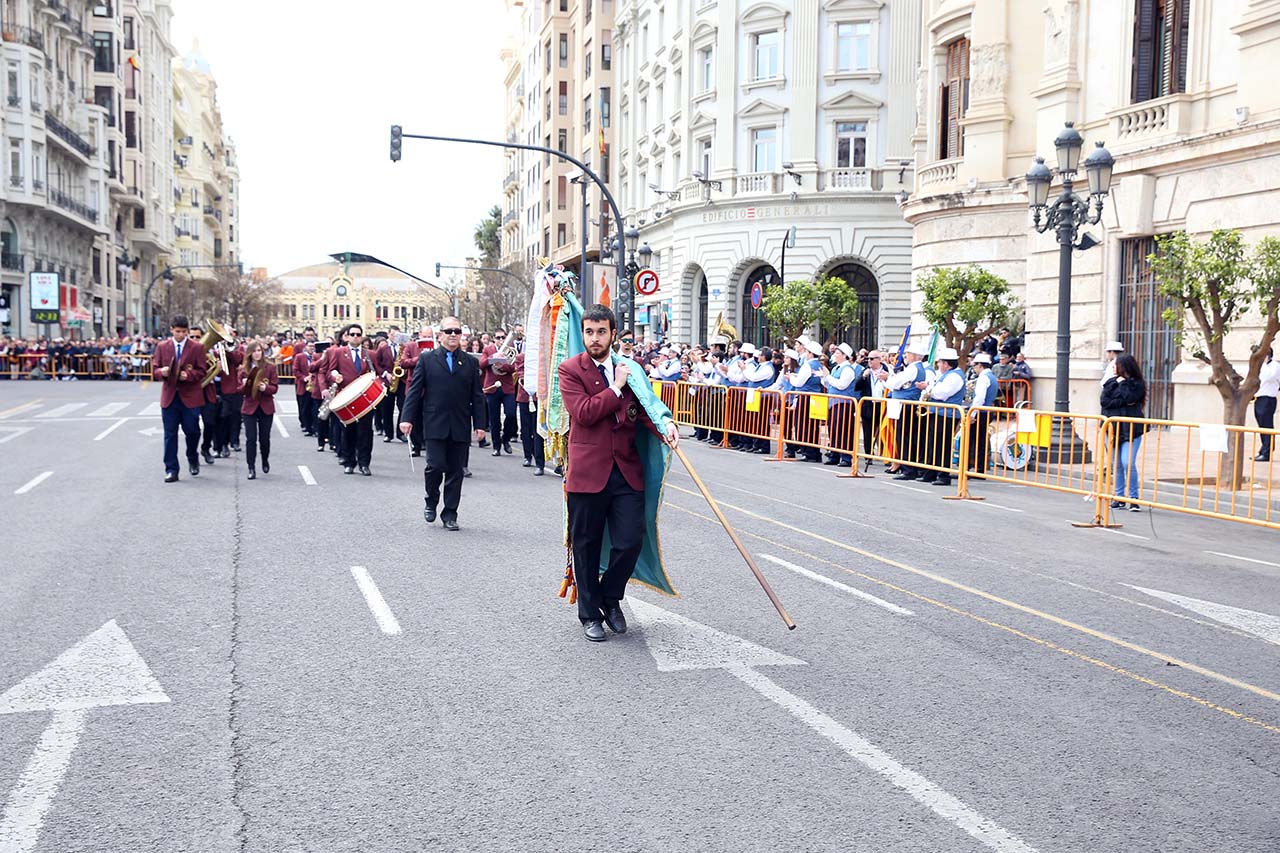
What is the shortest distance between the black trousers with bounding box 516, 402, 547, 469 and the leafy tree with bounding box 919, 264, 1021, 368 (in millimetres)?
9834

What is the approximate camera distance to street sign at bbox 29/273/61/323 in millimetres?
55281

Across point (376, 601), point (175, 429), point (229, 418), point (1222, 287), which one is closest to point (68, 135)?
point (229, 418)

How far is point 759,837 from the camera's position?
427 centimetres

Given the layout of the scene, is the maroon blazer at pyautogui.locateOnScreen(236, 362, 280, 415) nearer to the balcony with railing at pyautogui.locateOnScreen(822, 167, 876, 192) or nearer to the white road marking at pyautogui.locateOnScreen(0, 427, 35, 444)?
the white road marking at pyautogui.locateOnScreen(0, 427, 35, 444)

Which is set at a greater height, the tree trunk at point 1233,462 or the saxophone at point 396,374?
the saxophone at point 396,374

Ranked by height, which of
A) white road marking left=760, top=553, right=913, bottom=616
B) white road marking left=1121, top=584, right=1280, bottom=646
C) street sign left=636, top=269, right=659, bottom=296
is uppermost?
street sign left=636, top=269, right=659, bottom=296

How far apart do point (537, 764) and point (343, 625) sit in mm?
2764

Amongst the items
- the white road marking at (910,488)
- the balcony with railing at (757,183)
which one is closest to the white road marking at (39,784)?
the white road marking at (910,488)

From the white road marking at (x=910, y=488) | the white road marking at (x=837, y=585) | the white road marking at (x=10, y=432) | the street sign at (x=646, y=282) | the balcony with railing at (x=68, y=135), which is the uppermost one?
the balcony with railing at (x=68, y=135)

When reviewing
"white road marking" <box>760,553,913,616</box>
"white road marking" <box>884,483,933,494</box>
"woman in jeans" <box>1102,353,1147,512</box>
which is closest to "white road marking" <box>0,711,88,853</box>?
"white road marking" <box>760,553,913,616</box>

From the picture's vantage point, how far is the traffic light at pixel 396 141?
89.0 feet

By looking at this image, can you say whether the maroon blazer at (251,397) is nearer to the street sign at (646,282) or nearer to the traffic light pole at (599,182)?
the traffic light pole at (599,182)

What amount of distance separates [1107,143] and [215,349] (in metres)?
16.5

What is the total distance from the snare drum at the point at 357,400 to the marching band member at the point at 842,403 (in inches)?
251
